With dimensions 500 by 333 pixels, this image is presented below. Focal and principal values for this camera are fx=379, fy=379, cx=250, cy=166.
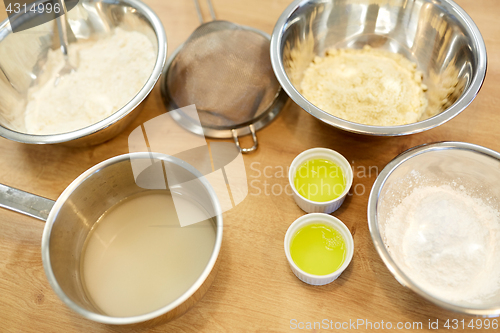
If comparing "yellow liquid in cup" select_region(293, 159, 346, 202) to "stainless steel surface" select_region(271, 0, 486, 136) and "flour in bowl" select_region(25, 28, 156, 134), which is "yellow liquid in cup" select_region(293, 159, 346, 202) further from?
"flour in bowl" select_region(25, 28, 156, 134)

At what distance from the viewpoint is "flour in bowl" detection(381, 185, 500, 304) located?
25.5 inches

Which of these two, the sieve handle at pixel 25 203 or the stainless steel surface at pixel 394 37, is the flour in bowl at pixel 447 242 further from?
the sieve handle at pixel 25 203

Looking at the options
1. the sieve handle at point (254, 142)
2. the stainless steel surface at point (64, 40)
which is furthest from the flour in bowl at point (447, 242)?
the stainless steel surface at point (64, 40)

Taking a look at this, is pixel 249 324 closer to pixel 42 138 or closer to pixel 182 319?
pixel 182 319

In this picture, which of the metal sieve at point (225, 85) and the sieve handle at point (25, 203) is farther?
the metal sieve at point (225, 85)

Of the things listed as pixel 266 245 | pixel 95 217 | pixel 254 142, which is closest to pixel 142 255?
pixel 95 217

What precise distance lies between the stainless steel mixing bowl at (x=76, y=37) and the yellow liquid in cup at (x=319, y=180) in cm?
37

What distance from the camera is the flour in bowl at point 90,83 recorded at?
2.86 ft

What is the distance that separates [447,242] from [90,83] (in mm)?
863

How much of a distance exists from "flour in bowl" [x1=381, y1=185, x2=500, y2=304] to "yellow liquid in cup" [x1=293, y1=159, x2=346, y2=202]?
12cm

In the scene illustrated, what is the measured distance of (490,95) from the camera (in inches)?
36.0

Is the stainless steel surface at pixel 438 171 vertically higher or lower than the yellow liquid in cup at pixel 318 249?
higher

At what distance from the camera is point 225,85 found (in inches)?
35.2

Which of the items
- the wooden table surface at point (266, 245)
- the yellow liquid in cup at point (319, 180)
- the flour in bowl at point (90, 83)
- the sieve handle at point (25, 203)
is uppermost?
the flour in bowl at point (90, 83)
